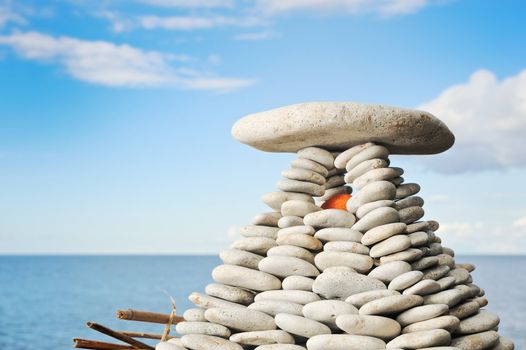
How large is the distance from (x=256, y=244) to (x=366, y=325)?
988mm

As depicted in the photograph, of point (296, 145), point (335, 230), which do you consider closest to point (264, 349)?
point (335, 230)

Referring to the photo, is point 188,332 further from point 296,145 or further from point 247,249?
point 296,145

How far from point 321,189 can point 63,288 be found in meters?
33.2

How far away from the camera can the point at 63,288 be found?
36156 millimetres

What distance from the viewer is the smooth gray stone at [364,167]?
477 centimetres

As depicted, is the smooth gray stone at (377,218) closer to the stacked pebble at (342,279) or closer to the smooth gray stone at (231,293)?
the stacked pebble at (342,279)

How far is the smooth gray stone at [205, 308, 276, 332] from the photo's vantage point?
4.37 m

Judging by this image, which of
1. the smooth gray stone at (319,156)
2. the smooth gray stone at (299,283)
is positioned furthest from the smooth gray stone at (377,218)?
the smooth gray stone at (319,156)

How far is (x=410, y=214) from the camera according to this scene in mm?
4793

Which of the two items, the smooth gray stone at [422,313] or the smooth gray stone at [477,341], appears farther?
the smooth gray stone at [477,341]

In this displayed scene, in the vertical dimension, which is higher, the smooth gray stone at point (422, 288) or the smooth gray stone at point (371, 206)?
the smooth gray stone at point (371, 206)

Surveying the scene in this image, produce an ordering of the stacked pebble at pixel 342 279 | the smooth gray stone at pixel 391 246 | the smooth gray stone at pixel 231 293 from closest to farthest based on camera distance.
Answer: the stacked pebble at pixel 342 279 < the smooth gray stone at pixel 391 246 < the smooth gray stone at pixel 231 293

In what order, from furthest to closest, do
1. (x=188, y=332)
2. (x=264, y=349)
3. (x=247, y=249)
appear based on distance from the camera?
1. (x=247, y=249)
2. (x=188, y=332)
3. (x=264, y=349)

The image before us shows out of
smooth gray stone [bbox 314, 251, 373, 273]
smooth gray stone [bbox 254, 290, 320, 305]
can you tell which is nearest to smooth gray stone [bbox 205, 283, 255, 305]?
smooth gray stone [bbox 254, 290, 320, 305]
